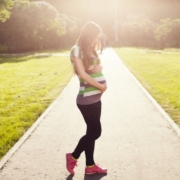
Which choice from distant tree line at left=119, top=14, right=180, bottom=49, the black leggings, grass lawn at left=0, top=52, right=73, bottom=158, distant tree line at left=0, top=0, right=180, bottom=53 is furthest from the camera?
distant tree line at left=119, top=14, right=180, bottom=49

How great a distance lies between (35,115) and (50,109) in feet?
2.32

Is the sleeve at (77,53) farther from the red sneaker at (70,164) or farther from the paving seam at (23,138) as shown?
the paving seam at (23,138)

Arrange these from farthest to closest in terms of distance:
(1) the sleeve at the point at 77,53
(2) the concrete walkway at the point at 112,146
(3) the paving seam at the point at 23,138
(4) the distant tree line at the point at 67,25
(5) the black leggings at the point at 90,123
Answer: (4) the distant tree line at the point at 67,25
(3) the paving seam at the point at 23,138
(2) the concrete walkway at the point at 112,146
(5) the black leggings at the point at 90,123
(1) the sleeve at the point at 77,53

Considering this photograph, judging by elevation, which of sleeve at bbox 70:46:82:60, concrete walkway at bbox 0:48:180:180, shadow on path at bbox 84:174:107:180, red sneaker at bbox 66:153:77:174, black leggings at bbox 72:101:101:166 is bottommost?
concrete walkway at bbox 0:48:180:180

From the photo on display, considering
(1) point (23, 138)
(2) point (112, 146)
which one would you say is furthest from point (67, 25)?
(2) point (112, 146)

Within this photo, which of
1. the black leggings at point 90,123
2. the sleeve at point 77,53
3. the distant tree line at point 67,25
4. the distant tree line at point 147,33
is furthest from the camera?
the distant tree line at point 147,33

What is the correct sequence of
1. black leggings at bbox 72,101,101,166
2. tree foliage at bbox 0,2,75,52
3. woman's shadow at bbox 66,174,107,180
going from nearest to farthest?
black leggings at bbox 72,101,101,166
woman's shadow at bbox 66,174,107,180
tree foliage at bbox 0,2,75,52

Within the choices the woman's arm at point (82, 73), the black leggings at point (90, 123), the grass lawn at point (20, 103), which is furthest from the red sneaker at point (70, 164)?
the grass lawn at point (20, 103)

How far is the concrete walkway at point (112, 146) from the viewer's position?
165 inches

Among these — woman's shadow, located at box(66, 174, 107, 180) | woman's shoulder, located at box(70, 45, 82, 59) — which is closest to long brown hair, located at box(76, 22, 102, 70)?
woman's shoulder, located at box(70, 45, 82, 59)

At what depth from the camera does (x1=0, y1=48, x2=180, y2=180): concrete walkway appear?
4.19 meters

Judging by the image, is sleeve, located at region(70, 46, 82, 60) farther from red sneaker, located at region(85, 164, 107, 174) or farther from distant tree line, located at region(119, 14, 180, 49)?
distant tree line, located at region(119, 14, 180, 49)

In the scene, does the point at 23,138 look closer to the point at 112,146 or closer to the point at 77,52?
the point at 112,146

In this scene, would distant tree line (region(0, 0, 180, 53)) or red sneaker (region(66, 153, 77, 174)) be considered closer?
red sneaker (region(66, 153, 77, 174))
